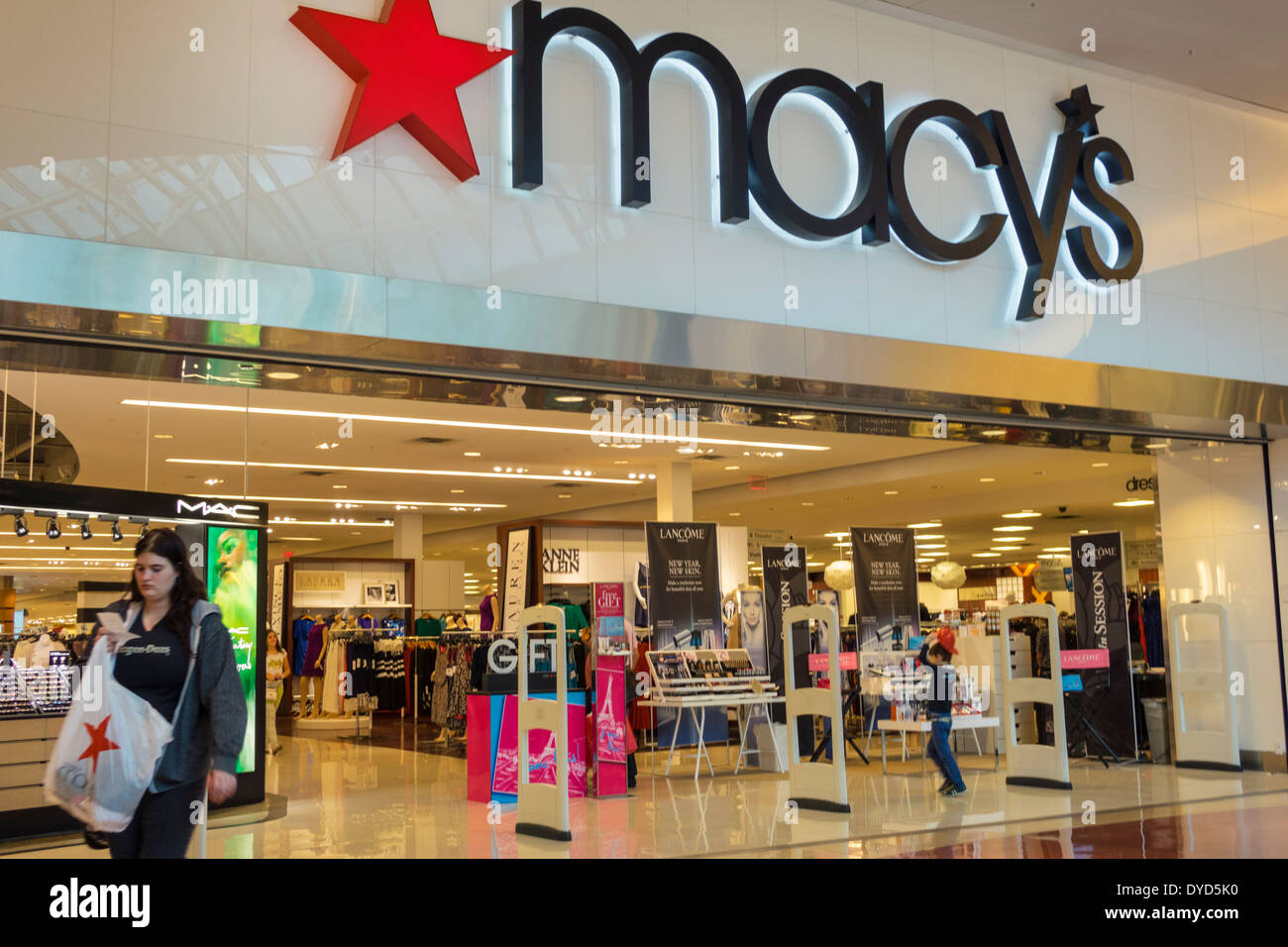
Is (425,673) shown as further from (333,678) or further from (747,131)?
(747,131)

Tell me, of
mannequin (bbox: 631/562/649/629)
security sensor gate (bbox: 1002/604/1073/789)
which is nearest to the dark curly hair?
security sensor gate (bbox: 1002/604/1073/789)

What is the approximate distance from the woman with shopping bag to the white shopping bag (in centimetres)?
3

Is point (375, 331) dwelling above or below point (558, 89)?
below

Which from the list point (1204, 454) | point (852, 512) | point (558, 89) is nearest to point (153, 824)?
point (558, 89)

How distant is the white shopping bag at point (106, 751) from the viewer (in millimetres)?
4078

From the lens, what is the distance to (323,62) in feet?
19.0

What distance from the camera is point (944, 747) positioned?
9.17 meters

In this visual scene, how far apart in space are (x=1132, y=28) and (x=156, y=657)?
289 inches

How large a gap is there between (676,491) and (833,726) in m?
7.48

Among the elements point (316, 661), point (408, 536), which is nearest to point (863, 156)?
point (316, 661)

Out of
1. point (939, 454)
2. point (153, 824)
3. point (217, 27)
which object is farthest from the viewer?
point (939, 454)

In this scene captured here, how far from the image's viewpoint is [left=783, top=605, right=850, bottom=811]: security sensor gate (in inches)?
324

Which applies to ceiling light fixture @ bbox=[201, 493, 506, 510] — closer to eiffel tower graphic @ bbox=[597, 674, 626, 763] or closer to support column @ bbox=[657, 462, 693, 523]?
support column @ bbox=[657, 462, 693, 523]
